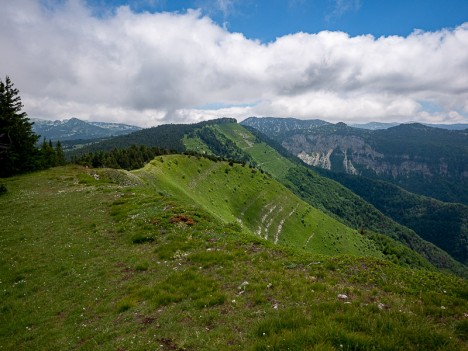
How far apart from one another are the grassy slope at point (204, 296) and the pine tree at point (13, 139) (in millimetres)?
42654

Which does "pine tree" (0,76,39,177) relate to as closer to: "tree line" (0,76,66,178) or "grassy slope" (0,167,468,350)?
"tree line" (0,76,66,178)

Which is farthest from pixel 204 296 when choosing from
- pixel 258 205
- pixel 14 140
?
pixel 258 205

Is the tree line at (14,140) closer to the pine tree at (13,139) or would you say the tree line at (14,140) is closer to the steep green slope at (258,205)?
the pine tree at (13,139)

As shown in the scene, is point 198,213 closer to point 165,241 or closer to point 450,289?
point 165,241

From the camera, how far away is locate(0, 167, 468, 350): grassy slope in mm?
9516

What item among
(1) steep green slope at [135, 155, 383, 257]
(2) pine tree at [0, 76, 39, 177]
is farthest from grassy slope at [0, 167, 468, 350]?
(1) steep green slope at [135, 155, 383, 257]

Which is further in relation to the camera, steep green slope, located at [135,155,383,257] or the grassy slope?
steep green slope, located at [135,155,383,257]

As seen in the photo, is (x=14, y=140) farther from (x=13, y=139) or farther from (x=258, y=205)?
(x=258, y=205)

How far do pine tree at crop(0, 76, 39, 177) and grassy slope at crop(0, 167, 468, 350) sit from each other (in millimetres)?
42654

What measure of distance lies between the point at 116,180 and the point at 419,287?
53601 millimetres

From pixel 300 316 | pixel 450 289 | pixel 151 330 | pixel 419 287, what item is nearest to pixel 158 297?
pixel 151 330

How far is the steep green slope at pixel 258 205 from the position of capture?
105000 millimetres

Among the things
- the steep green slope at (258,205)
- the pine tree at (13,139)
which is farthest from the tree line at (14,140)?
the steep green slope at (258,205)

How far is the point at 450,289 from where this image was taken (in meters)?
12.4
